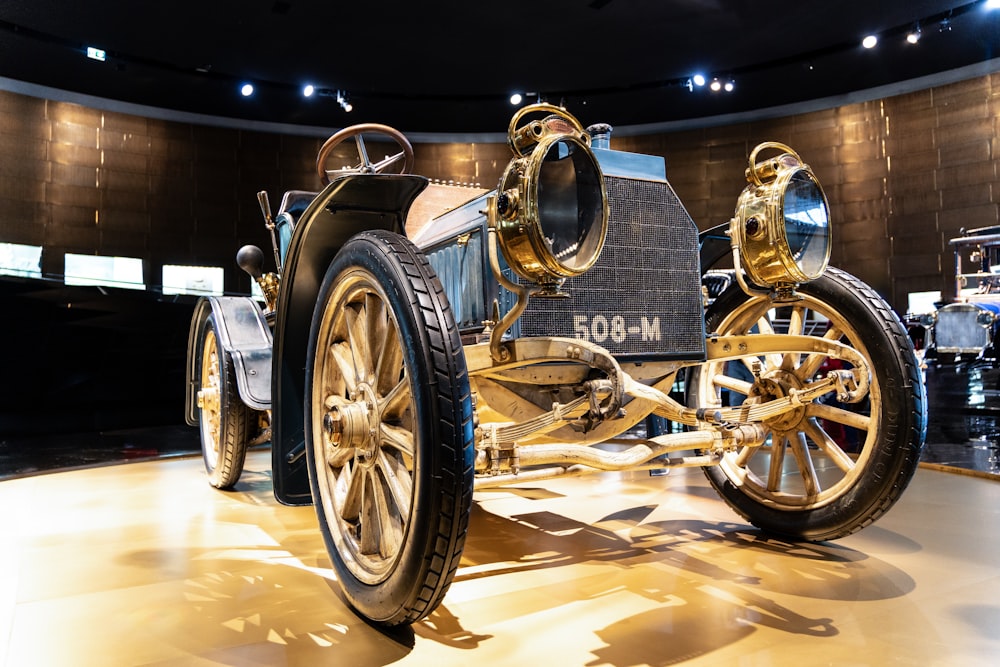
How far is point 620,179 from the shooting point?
2.29 meters

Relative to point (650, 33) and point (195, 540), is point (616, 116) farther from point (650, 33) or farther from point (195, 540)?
point (195, 540)

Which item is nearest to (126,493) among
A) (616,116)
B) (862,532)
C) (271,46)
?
(862,532)

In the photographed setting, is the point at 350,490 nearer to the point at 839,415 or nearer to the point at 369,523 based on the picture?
the point at 369,523

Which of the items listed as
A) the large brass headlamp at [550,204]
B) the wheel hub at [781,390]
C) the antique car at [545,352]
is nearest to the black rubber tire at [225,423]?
the antique car at [545,352]

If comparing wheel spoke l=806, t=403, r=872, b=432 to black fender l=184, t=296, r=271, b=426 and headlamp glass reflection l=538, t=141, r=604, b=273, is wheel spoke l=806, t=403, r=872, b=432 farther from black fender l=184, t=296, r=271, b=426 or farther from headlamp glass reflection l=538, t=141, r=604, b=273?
black fender l=184, t=296, r=271, b=426

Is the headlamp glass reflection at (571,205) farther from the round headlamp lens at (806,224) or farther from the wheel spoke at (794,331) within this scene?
the wheel spoke at (794,331)

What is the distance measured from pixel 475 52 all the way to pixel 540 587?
6.13m

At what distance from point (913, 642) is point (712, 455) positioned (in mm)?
789

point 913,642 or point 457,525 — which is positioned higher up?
point 457,525

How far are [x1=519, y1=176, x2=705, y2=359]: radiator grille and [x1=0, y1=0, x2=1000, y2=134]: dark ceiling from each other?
4.43 m

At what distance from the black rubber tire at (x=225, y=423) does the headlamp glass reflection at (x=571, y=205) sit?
233 centimetres

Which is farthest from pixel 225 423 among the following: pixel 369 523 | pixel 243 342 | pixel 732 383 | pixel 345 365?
pixel 732 383

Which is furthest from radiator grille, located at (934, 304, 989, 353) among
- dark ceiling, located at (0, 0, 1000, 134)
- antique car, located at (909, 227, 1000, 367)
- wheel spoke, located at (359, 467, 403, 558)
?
wheel spoke, located at (359, 467, 403, 558)

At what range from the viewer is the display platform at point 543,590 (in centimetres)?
163
